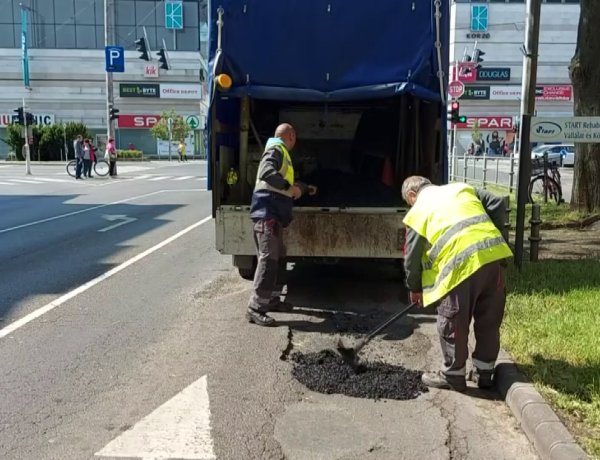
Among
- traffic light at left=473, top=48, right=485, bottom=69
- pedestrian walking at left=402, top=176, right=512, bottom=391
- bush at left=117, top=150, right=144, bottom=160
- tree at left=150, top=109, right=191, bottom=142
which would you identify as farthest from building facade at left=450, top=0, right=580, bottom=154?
pedestrian walking at left=402, top=176, right=512, bottom=391

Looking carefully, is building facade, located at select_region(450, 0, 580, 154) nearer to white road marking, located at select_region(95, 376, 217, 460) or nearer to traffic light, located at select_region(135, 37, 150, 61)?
traffic light, located at select_region(135, 37, 150, 61)

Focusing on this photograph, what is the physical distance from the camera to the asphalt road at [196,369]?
3.75 meters

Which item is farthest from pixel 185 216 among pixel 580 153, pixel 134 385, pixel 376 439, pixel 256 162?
pixel 376 439

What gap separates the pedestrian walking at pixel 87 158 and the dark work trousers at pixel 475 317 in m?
26.4

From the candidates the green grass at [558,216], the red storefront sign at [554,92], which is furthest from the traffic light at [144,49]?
the green grass at [558,216]

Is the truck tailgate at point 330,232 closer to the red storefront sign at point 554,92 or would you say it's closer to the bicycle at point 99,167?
the bicycle at point 99,167

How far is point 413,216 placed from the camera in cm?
446

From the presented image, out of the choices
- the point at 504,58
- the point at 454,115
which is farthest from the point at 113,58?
the point at 504,58

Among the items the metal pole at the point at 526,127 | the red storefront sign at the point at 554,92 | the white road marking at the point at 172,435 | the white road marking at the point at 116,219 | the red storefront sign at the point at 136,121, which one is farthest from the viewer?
the red storefront sign at the point at 554,92

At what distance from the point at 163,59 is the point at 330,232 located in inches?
2406

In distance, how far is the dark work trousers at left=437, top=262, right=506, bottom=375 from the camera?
4.34 meters

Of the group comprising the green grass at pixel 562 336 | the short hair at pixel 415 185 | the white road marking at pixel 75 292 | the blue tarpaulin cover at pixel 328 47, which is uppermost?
the blue tarpaulin cover at pixel 328 47

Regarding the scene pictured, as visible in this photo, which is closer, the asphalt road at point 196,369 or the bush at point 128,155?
the asphalt road at point 196,369

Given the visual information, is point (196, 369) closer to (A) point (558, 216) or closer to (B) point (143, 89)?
(A) point (558, 216)
